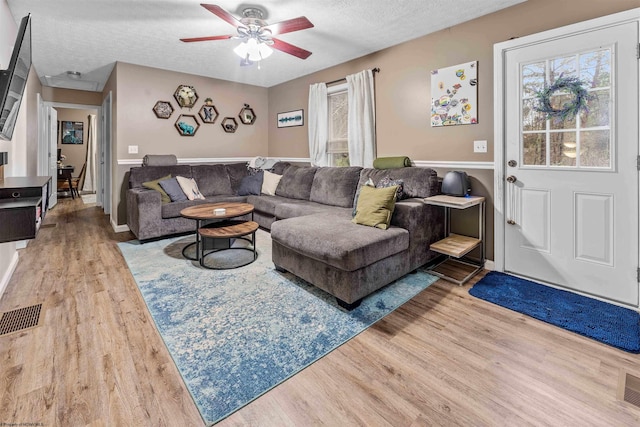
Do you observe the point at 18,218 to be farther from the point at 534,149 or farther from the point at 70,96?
the point at 70,96

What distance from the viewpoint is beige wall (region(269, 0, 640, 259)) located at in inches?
101

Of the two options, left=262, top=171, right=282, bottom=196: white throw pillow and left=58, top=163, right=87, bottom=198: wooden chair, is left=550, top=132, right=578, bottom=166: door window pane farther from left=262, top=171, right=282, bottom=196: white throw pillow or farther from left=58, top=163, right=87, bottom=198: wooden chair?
left=58, top=163, right=87, bottom=198: wooden chair

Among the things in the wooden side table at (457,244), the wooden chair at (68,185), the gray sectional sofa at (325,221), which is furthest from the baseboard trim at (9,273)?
the wooden chair at (68,185)

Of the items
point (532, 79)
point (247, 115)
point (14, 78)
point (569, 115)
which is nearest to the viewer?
point (14, 78)

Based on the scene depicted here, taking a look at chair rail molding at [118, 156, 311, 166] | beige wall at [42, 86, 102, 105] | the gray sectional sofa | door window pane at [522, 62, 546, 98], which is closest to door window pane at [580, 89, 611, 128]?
door window pane at [522, 62, 546, 98]

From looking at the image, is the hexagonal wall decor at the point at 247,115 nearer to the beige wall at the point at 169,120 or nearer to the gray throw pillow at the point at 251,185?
the beige wall at the point at 169,120

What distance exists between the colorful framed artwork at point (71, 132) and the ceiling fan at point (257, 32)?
847 centimetres

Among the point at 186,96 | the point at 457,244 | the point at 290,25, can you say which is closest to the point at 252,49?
the point at 290,25

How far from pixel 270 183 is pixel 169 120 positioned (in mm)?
1806

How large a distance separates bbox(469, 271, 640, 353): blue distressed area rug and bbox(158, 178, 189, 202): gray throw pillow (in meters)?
3.57

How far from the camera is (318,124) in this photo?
4805mm

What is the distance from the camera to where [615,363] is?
66.4 inches

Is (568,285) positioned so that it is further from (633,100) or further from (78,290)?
(78,290)

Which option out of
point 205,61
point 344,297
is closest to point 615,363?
point 344,297
